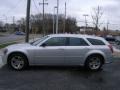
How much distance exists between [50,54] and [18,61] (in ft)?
4.34

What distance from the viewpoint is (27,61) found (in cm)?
957

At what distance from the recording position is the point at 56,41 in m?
9.84

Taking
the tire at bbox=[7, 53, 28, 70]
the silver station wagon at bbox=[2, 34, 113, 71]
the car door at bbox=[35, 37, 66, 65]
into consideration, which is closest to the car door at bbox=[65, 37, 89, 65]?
the silver station wagon at bbox=[2, 34, 113, 71]

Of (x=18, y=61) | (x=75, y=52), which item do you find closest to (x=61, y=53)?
(x=75, y=52)

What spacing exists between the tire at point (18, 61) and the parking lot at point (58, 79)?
266 mm

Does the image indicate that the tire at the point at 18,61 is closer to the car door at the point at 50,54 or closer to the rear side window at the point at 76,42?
the car door at the point at 50,54

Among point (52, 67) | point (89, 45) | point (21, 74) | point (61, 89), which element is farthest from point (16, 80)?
point (89, 45)

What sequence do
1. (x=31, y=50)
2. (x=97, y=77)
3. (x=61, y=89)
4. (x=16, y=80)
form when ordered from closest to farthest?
(x=61, y=89) < (x=16, y=80) < (x=97, y=77) < (x=31, y=50)

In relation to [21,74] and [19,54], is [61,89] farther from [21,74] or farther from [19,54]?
[19,54]

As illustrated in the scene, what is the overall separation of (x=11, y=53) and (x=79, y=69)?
289cm

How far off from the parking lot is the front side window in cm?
104

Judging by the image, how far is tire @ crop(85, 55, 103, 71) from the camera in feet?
32.2

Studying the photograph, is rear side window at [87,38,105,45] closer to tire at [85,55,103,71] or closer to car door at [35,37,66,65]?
tire at [85,55,103,71]

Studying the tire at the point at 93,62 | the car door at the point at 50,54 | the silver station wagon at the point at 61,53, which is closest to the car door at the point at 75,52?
the silver station wagon at the point at 61,53
